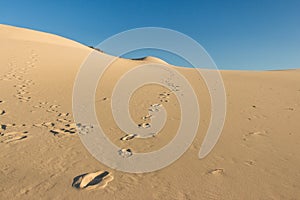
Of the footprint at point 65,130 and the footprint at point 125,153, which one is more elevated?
the footprint at point 65,130

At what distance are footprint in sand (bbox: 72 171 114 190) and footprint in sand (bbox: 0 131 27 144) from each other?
1.82 metres

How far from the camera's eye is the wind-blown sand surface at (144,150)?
287 cm

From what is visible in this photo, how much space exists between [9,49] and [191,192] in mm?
→ 13267

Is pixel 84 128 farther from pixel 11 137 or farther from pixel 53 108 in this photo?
pixel 53 108

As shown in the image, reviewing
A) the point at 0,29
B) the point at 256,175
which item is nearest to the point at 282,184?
the point at 256,175

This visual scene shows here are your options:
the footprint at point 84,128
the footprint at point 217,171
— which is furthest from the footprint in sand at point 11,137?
the footprint at point 217,171

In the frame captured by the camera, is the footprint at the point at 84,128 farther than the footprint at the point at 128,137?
Yes

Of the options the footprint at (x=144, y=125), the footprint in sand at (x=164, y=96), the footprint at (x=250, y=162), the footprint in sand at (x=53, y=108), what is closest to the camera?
the footprint at (x=250, y=162)

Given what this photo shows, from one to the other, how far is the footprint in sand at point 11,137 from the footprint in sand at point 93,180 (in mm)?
1824

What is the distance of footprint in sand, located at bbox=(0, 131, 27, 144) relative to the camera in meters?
4.16

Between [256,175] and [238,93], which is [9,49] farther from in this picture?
[256,175]

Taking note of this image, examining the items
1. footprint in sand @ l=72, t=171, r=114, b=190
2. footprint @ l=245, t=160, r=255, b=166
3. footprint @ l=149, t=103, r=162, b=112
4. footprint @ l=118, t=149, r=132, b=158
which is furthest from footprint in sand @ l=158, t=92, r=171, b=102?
footprint in sand @ l=72, t=171, r=114, b=190

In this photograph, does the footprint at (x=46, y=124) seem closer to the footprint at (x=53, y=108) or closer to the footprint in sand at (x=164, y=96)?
the footprint at (x=53, y=108)

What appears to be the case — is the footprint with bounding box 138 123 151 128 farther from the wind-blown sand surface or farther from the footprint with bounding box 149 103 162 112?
the footprint with bounding box 149 103 162 112
